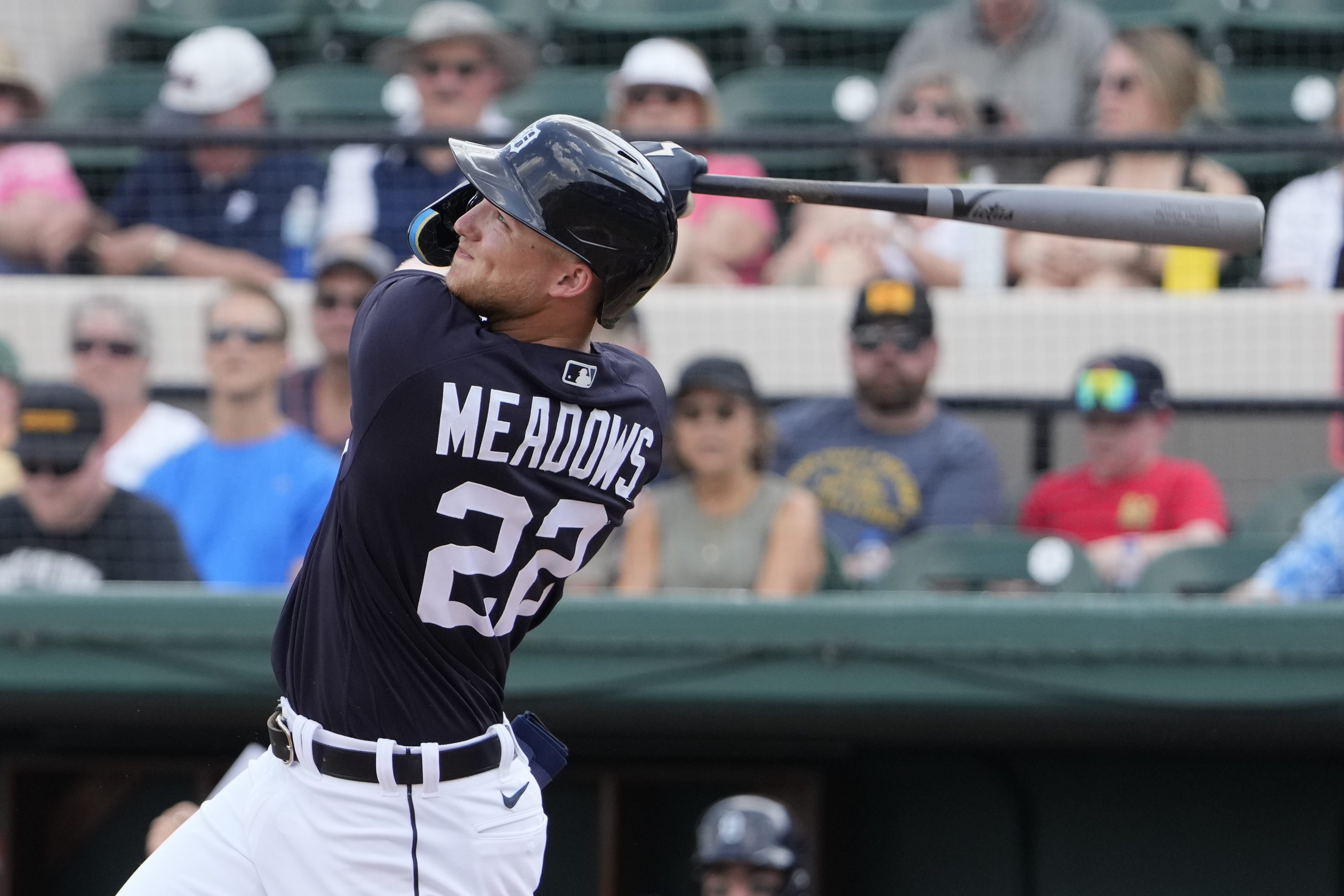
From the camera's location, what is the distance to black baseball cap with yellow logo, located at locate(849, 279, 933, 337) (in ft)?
15.7

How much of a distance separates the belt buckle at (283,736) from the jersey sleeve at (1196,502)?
278 centimetres

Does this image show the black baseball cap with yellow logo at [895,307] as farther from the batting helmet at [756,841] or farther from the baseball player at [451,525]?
the baseball player at [451,525]

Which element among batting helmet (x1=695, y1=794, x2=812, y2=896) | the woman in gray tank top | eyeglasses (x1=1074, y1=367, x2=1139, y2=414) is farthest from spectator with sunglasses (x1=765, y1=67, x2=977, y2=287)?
batting helmet (x1=695, y1=794, x2=812, y2=896)

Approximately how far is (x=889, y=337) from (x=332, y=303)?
1.50 m

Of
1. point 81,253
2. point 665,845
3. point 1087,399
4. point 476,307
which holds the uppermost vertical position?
point 81,253

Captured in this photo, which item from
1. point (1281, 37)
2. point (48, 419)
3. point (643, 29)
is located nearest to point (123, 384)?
point (48, 419)

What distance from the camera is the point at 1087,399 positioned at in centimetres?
473

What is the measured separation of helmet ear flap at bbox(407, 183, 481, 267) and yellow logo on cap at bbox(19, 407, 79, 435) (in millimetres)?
2207

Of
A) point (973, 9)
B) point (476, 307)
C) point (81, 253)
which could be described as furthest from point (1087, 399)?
point (81, 253)

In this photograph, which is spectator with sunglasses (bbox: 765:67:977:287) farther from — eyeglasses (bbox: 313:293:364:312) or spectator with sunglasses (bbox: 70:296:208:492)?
spectator with sunglasses (bbox: 70:296:208:492)

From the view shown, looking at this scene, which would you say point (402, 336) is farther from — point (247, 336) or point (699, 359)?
point (247, 336)

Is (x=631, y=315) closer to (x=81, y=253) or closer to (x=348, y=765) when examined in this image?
(x=81, y=253)

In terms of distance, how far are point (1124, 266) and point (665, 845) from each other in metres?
2.22

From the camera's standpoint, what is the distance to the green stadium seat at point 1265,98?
6.57m
